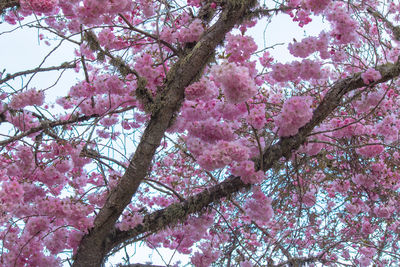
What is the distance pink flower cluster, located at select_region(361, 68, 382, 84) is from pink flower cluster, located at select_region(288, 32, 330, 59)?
0.50m

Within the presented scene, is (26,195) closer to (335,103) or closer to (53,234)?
(53,234)

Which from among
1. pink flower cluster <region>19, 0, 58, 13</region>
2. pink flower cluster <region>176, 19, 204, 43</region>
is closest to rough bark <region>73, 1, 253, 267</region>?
pink flower cluster <region>176, 19, 204, 43</region>

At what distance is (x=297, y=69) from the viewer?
9.92ft

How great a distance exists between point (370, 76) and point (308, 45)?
1.88 ft

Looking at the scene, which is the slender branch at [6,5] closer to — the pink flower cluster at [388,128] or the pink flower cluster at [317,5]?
the pink flower cluster at [317,5]

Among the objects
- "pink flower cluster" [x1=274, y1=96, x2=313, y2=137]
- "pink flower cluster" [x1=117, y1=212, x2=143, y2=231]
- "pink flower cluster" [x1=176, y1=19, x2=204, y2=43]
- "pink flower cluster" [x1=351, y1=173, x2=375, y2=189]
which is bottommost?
"pink flower cluster" [x1=117, y1=212, x2=143, y2=231]

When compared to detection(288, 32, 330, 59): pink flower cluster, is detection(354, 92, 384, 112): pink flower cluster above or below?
below

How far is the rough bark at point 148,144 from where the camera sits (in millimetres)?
2686

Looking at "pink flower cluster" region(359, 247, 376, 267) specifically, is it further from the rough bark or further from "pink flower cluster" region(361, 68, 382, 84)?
the rough bark

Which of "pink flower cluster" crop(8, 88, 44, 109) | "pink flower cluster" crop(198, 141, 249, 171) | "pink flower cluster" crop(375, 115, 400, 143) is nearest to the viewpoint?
"pink flower cluster" crop(198, 141, 249, 171)

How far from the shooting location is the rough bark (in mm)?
2686

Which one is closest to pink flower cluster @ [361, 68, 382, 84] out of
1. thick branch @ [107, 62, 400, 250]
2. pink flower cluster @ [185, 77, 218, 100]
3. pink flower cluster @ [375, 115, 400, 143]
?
thick branch @ [107, 62, 400, 250]

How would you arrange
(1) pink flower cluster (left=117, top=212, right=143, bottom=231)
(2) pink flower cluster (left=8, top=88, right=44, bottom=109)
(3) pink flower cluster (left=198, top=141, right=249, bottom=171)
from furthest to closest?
1. (2) pink flower cluster (left=8, top=88, right=44, bottom=109)
2. (1) pink flower cluster (left=117, top=212, right=143, bottom=231)
3. (3) pink flower cluster (left=198, top=141, right=249, bottom=171)

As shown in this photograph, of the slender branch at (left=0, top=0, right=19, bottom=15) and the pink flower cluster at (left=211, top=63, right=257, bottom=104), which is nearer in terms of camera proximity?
the pink flower cluster at (left=211, top=63, right=257, bottom=104)
